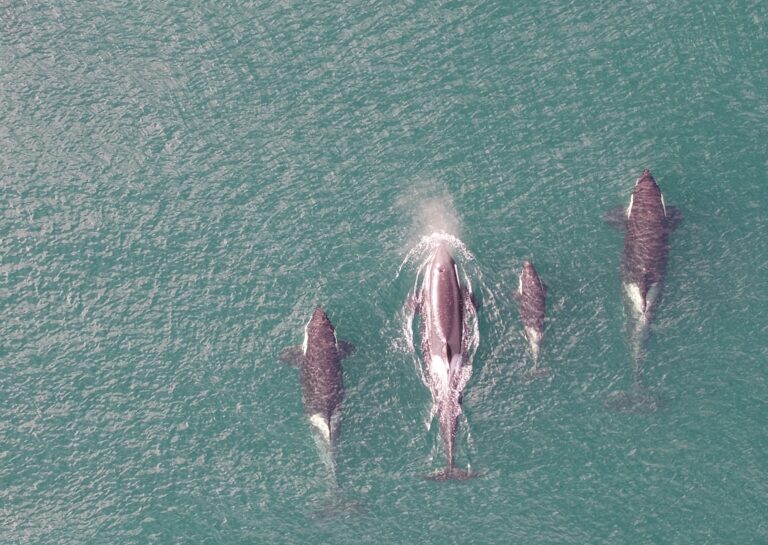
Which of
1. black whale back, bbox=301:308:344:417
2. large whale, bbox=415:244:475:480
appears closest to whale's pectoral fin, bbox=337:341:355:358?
black whale back, bbox=301:308:344:417

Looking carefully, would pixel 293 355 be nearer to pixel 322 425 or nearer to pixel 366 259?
pixel 322 425

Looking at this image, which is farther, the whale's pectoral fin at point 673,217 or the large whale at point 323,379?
the whale's pectoral fin at point 673,217

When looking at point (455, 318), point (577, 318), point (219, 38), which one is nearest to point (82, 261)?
point (219, 38)

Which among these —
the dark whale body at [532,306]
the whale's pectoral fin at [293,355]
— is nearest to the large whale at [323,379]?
the whale's pectoral fin at [293,355]

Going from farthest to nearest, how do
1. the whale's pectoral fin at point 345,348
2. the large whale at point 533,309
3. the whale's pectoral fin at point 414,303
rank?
the whale's pectoral fin at point 414,303 < the whale's pectoral fin at point 345,348 < the large whale at point 533,309

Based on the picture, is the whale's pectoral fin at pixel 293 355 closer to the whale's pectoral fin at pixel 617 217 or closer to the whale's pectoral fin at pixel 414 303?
the whale's pectoral fin at pixel 414 303
